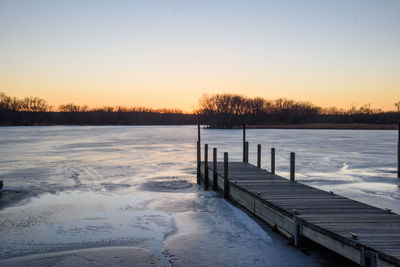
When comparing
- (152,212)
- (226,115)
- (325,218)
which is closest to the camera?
(325,218)

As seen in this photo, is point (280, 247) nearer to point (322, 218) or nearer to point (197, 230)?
point (322, 218)

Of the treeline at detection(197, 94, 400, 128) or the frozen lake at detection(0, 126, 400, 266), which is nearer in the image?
the frozen lake at detection(0, 126, 400, 266)

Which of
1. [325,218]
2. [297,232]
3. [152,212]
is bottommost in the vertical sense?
[152,212]

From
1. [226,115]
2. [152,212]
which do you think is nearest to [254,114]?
[226,115]

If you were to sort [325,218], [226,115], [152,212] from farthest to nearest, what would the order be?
[226,115] < [152,212] < [325,218]

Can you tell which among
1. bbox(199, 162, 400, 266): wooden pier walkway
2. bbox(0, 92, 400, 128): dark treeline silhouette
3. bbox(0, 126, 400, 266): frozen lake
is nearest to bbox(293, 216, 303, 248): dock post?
bbox(199, 162, 400, 266): wooden pier walkway

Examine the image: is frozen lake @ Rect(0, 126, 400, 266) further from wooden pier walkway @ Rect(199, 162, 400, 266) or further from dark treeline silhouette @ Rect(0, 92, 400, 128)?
dark treeline silhouette @ Rect(0, 92, 400, 128)

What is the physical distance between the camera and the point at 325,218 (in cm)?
612

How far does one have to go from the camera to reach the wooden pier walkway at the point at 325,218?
4.71 m

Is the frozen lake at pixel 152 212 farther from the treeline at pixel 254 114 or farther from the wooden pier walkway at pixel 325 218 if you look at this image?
the treeline at pixel 254 114

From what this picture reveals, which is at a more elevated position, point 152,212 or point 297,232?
point 297,232

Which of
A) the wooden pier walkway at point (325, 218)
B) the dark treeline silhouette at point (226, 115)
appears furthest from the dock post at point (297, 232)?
the dark treeline silhouette at point (226, 115)

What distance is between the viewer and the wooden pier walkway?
4.71m

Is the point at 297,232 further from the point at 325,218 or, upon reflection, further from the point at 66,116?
the point at 66,116
